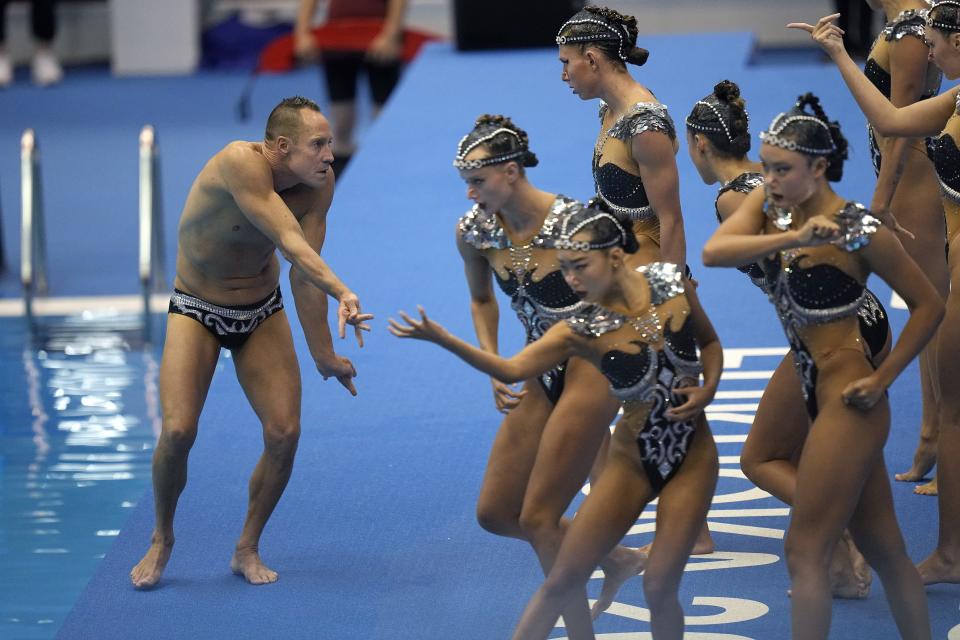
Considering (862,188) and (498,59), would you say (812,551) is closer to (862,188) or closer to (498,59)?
(862,188)

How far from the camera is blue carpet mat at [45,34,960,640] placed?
459cm

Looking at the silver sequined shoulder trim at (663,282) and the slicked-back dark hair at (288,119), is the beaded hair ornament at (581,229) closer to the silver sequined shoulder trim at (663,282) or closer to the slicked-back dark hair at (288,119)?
the silver sequined shoulder trim at (663,282)

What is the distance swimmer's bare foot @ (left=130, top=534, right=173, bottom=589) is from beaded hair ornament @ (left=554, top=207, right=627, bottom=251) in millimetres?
1944

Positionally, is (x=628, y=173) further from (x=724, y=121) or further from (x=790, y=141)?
(x=790, y=141)

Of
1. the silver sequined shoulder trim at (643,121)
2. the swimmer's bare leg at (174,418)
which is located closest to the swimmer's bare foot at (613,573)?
the silver sequined shoulder trim at (643,121)

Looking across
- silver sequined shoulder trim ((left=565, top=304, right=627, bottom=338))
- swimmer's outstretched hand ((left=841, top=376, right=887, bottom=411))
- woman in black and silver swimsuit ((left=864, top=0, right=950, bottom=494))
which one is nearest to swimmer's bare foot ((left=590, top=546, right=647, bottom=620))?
silver sequined shoulder trim ((left=565, top=304, right=627, bottom=338))

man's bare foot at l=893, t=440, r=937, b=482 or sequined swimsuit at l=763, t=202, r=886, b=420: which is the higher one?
sequined swimsuit at l=763, t=202, r=886, b=420

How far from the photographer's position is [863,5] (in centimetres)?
1405

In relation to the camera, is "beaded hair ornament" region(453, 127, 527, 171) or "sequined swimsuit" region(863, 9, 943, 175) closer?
"beaded hair ornament" region(453, 127, 527, 171)

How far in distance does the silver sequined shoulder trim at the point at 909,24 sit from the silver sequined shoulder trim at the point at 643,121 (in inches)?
37.5

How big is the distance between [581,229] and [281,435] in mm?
1601

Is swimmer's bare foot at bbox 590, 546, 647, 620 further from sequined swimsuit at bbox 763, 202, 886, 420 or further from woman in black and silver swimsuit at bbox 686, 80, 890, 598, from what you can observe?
sequined swimsuit at bbox 763, 202, 886, 420

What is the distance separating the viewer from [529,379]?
4.04 m

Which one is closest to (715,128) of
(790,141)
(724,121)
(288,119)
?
(724,121)
